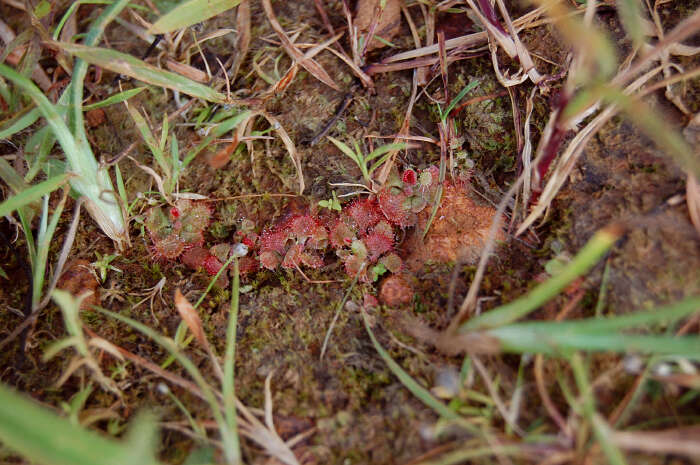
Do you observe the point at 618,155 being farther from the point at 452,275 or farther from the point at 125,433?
the point at 125,433

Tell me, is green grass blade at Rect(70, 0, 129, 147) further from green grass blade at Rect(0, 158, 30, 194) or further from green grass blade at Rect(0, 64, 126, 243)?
green grass blade at Rect(0, 158, 30, 194)

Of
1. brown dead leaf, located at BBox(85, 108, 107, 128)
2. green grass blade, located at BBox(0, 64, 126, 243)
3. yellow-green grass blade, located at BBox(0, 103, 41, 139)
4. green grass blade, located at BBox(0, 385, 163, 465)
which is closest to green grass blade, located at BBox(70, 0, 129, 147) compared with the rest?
green grass blade, located at BBox(0, 64, 126, 243)

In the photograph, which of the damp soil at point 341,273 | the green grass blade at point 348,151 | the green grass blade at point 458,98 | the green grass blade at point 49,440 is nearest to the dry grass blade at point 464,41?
the damp soil at point 341,273

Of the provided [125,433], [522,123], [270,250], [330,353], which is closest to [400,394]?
[330,353]

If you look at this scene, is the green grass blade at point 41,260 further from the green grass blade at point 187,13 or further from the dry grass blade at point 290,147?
the dry grass blade at point 290,147

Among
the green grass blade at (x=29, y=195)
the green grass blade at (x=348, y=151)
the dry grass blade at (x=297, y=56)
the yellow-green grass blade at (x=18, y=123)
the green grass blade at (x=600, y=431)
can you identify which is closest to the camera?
the green grass blade at (x=600, y=431)

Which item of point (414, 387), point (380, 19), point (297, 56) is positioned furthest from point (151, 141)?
point (414, 387)

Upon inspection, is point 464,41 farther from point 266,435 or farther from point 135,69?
point 266,435

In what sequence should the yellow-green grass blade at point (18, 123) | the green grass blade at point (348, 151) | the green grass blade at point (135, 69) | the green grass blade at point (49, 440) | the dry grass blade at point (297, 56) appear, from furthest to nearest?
1. the dry grass blade at point (297, 56)
2. the green grass blade at point (348, 151)
3. the yellow-green grass blade at point (18, 123)
4. the green grass blade at point (135, 69)
5. the green grass blade at point (49, 440)
